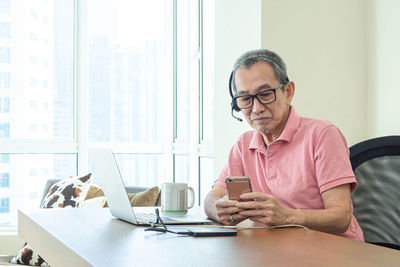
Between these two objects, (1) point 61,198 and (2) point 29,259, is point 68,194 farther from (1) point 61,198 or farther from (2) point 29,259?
(2) point 29,259

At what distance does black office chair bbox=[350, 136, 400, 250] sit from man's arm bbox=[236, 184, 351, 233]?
0.97 ft

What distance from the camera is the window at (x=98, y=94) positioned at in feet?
15.4

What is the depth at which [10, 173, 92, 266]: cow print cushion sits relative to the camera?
2980 millimetres

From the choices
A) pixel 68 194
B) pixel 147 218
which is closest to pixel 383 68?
pixel 147 218

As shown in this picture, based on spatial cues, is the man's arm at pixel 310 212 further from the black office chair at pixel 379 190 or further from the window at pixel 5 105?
the window at pixel 5 105

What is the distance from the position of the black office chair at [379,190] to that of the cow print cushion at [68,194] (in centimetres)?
168

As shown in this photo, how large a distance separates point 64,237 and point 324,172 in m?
0.78

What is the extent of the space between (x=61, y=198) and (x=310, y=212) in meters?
1.97

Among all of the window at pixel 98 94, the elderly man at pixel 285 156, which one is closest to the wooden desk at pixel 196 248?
the elderly man at pixel 285 156

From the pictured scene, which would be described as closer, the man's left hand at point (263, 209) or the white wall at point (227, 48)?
the man's left hand at point (263, 209)

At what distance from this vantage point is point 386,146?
1.85 m

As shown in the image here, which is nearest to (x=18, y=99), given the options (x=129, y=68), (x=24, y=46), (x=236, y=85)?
(x=24, y=46)

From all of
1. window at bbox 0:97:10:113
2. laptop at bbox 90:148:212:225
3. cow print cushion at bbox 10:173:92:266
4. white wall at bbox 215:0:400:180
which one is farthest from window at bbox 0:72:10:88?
laptop at bbox 90:148:212:225

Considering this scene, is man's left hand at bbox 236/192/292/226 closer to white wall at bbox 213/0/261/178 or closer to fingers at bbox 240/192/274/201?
fingers at bbox 240/192/274/201
